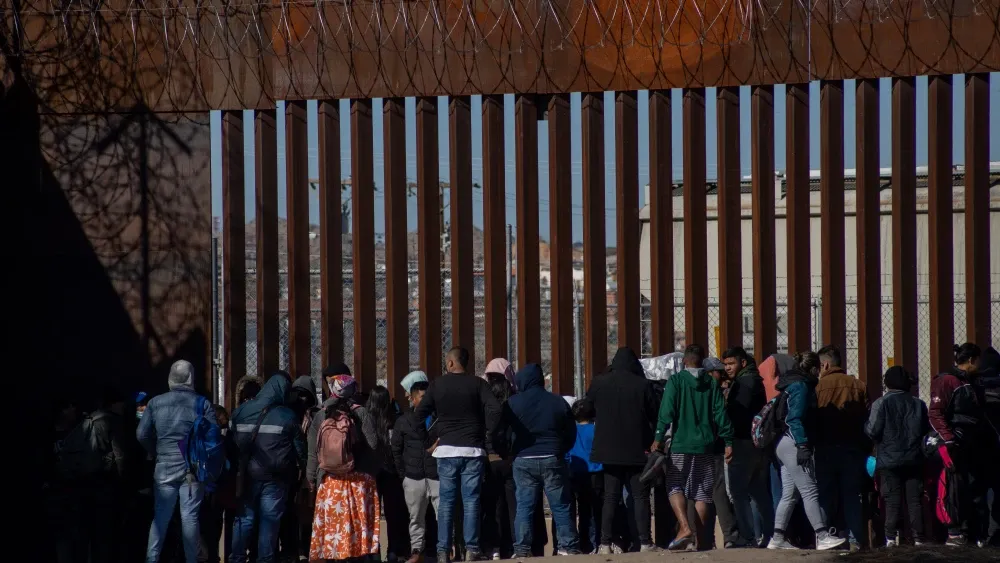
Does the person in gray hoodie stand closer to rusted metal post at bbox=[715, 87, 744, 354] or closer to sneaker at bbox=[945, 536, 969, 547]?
rusted metal post at bbox=[715, 87, 744, 354]

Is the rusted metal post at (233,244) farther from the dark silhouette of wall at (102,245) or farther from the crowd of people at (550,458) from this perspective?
the crowd of people at (550,458)

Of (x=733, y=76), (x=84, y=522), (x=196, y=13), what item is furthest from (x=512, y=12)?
(x=84, y=522)

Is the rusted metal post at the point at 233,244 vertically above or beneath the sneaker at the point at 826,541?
above

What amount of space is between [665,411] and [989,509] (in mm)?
2293

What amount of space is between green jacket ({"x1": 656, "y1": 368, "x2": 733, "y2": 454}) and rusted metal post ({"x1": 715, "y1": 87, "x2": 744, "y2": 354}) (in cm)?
156

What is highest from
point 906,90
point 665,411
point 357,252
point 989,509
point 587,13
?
point 587,13

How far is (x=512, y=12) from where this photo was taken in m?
9.76

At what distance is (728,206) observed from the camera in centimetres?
979

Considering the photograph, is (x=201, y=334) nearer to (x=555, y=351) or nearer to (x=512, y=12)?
(x=555, y=351)

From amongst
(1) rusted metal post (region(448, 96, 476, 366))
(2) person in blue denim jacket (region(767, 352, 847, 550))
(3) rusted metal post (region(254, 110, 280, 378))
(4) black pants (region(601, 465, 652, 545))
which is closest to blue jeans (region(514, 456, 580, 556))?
(4) black pants (region(601, 465, 652, 545))

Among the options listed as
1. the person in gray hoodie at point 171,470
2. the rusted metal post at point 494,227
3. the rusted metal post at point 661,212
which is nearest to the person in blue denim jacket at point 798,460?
the rusted metal post at point 661,212

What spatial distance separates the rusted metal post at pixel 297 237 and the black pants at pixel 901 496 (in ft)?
15.0

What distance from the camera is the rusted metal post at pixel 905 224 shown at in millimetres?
9648

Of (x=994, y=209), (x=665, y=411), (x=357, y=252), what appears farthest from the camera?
(x=994, y=209)
